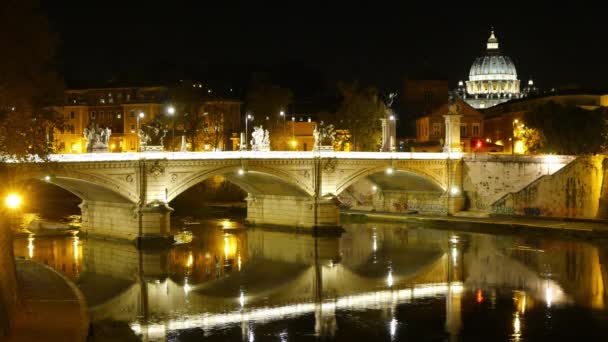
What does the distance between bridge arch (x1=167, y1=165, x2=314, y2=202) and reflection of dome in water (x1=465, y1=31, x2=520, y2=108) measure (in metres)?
102

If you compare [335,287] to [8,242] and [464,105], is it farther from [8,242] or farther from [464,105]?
[464,105]

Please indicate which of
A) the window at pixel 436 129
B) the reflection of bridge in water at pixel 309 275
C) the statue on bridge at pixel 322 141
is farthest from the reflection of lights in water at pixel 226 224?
the window at pixel 436 129

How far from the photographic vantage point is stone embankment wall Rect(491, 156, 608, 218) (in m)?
53.2

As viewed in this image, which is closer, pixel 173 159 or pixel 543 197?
pixel 173 159

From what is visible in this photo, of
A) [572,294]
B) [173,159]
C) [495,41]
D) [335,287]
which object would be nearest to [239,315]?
[335,287]

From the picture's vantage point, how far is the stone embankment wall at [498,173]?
56.5 m

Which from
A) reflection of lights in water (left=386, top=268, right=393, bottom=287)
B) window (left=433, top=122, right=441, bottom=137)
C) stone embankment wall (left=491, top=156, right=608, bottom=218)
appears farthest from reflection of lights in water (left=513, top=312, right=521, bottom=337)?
window (left=433, top=122, right=441, bottom=137)

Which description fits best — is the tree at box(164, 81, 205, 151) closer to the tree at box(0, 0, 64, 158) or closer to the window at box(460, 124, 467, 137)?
the window at box(460, 124, 467, 137)

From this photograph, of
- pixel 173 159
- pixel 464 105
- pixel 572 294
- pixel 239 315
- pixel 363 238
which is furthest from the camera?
pixel 464 105

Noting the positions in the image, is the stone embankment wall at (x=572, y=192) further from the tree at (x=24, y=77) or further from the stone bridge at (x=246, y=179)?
the tree at (x=24, y=77)

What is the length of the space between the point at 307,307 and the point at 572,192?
27398 mm

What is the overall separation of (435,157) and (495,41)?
10590 centimetres

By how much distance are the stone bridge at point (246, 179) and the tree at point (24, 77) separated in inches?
416

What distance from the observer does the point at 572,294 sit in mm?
34156
